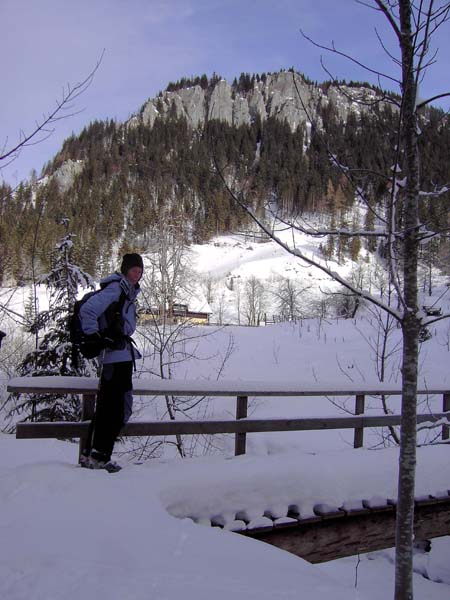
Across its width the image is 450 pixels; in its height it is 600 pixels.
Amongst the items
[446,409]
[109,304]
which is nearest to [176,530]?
[109,304]

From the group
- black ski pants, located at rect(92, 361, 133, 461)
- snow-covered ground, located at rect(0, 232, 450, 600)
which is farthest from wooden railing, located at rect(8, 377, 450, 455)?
snow-covered ground, located at rect(0, 232, 450, 600)

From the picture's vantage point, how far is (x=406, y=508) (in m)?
2.10

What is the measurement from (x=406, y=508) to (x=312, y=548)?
191cm

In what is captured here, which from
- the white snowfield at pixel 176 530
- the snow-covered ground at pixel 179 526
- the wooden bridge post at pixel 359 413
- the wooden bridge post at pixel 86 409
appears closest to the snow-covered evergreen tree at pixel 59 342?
the snow-covered ground at pixel 179 526

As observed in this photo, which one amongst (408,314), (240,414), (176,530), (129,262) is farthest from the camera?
(240,414)

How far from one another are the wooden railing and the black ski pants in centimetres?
14

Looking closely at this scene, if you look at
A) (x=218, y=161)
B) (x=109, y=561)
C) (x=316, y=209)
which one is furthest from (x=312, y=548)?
(x=218, y=161)

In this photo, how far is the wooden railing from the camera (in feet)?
11.6

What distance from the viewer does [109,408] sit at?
3.58 metres

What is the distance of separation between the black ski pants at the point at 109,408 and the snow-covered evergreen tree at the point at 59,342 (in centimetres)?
633

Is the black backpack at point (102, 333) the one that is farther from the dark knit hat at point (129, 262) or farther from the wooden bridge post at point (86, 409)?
the wooden bridge post at point (86, 409)

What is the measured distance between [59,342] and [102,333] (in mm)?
7429

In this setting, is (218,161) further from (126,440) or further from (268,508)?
(126,440)

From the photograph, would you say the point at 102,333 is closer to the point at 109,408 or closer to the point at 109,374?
the point at 109,374
